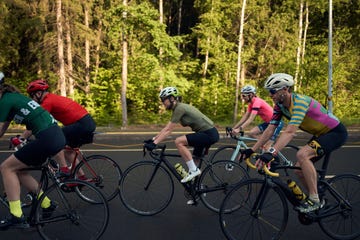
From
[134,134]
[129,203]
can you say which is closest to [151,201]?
[129,203]

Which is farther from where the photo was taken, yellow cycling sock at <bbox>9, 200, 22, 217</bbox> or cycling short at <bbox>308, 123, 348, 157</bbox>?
cycling short at <bbox>308, 123, 348, 157</bbox>

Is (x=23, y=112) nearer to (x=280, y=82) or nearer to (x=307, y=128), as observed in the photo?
(x=280, y=82)

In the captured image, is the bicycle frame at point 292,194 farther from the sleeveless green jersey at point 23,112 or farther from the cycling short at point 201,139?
the sleeveless green jersey at point 23,112

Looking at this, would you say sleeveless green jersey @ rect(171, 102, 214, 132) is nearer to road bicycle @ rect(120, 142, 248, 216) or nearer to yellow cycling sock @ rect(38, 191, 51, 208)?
road bicycle @ rect(120, 142, 248, 216)

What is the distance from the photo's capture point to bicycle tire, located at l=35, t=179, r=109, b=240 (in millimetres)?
4184

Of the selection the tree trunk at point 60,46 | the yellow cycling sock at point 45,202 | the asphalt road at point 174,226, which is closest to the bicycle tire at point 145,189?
the asphalt road at point 174,226

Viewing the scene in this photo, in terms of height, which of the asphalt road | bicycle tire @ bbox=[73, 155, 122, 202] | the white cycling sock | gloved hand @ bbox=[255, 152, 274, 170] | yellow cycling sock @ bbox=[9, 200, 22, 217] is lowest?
the asphalt road

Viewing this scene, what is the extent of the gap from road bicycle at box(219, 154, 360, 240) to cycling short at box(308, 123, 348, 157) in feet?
0.64

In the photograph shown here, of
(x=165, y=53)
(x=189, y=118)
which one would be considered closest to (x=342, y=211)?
(x=189, y=118)

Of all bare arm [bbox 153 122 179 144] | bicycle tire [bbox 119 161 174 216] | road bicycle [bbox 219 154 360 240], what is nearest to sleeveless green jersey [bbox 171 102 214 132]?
bare arm [bbox 153 122 179 144]

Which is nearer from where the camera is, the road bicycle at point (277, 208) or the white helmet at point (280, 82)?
the road bicycle at point (277, 208)

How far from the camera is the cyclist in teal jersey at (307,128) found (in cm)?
416

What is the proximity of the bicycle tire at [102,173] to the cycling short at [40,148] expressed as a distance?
1.75 metres

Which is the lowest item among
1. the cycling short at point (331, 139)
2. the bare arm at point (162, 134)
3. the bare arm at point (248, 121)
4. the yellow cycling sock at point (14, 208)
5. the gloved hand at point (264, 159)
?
the yellow cycling sock at point (14, 208)
